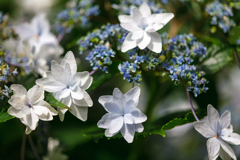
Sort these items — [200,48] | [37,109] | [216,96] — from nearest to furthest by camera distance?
[37,109]
[200,48]
[216,96]

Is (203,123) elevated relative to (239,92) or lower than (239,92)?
elevated

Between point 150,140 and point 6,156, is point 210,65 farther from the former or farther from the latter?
point 6,156

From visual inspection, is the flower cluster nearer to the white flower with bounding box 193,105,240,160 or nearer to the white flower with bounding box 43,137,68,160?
the white flower with bounding box 43,137,68,160

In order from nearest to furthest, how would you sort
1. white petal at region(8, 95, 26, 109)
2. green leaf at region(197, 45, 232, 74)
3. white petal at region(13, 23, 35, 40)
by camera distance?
white petal at region(8, 95, 26, 109)
green leaf at region(197, 45, 232, 74)
white petal at region(13, 23, 35, 40)

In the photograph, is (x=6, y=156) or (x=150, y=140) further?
(x=150, y=140)

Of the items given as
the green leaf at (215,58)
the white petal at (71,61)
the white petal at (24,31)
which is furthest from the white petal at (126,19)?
the white petal at (24,31)

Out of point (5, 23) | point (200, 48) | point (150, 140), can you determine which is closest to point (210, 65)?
point (200, 48)

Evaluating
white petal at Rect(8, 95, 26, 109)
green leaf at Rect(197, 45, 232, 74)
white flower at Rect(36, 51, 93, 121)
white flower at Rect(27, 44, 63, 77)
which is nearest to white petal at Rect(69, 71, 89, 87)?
white flower at Rect(36, 51, 93, 121)

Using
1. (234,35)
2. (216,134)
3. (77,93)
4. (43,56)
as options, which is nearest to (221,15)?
(234,35)

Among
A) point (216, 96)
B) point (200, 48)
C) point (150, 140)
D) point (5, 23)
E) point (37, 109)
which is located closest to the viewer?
point (37, 109)
